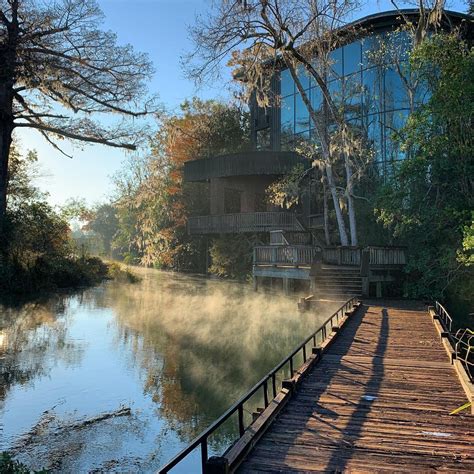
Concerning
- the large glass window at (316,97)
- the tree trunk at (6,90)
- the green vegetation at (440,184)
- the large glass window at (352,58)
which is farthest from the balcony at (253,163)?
the tree trunk at (6,90)

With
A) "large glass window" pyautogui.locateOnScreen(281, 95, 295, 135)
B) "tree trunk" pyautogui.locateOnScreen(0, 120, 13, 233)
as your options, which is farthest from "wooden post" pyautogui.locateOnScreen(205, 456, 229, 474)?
"large glass window" pyautogui.locateOnScreen(281, 95, 295, 135)

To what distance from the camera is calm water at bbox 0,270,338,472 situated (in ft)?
24.9

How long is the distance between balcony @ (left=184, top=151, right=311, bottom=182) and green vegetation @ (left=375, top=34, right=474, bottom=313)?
1169 cm

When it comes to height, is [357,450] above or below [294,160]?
below

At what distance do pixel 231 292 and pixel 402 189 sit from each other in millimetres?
11499

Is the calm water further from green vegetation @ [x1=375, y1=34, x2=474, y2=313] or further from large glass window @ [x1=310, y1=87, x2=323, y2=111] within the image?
large glass window @ [x1=310, y1=87, x2=323, y2=111]

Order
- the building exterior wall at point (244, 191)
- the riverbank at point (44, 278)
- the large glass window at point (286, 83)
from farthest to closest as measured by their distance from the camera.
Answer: the building exterior wall at point (244, 191), the large glass window at point (286, 83), the riverbank at point (44, 278)

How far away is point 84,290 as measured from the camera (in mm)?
28625

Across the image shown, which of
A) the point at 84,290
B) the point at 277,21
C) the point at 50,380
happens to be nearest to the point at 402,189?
the point at 277,21

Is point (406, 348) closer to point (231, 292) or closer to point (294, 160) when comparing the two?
point (231, 292)

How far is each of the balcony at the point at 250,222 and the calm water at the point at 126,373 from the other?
33.5 ft

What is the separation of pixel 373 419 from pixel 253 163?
29.0 m

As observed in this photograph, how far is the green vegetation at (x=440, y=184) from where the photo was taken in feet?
60.4

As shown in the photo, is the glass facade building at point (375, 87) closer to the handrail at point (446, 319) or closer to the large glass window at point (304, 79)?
the large glass window at point (304, 79)
